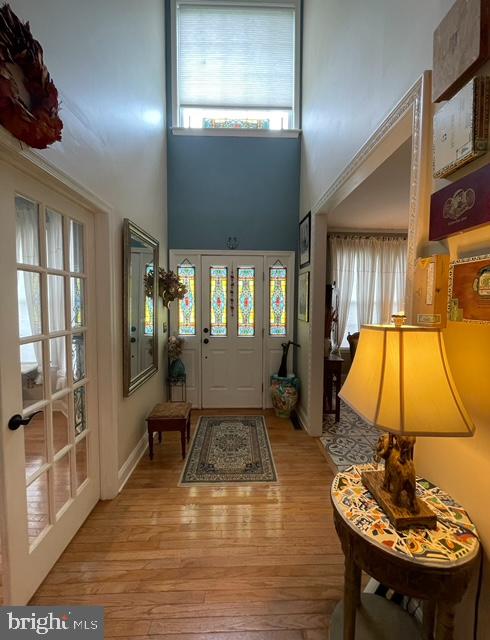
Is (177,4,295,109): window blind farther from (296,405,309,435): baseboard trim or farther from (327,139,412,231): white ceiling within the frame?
(296,405,309,435): baseboard trim

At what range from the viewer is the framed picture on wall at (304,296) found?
3.19 metres

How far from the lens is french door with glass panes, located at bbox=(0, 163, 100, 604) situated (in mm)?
1238

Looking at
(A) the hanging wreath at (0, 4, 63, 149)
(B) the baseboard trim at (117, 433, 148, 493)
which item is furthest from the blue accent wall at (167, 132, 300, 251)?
(A) the hanging wreath at (0, 4, 63, 149)

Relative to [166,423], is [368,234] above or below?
above

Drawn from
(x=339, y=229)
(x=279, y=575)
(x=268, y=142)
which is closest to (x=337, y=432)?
(x=279, y=575)

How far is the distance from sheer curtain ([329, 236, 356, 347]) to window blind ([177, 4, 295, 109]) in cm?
199

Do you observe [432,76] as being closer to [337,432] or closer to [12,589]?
[12,589]

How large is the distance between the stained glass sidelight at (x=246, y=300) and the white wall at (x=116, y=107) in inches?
40.4

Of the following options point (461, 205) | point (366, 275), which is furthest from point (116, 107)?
point (366, 275)

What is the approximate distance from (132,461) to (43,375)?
134cm

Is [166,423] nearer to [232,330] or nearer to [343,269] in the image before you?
[232,330]

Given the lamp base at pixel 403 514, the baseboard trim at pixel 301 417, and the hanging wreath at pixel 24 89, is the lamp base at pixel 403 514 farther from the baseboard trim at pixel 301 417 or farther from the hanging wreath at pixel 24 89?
the baseboard trim at pixel 301 417

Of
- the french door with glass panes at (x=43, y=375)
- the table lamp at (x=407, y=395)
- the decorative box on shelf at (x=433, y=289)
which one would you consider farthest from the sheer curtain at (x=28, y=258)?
the decorative box on shelf at (x=433, y=289)

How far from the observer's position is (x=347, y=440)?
297 cm
